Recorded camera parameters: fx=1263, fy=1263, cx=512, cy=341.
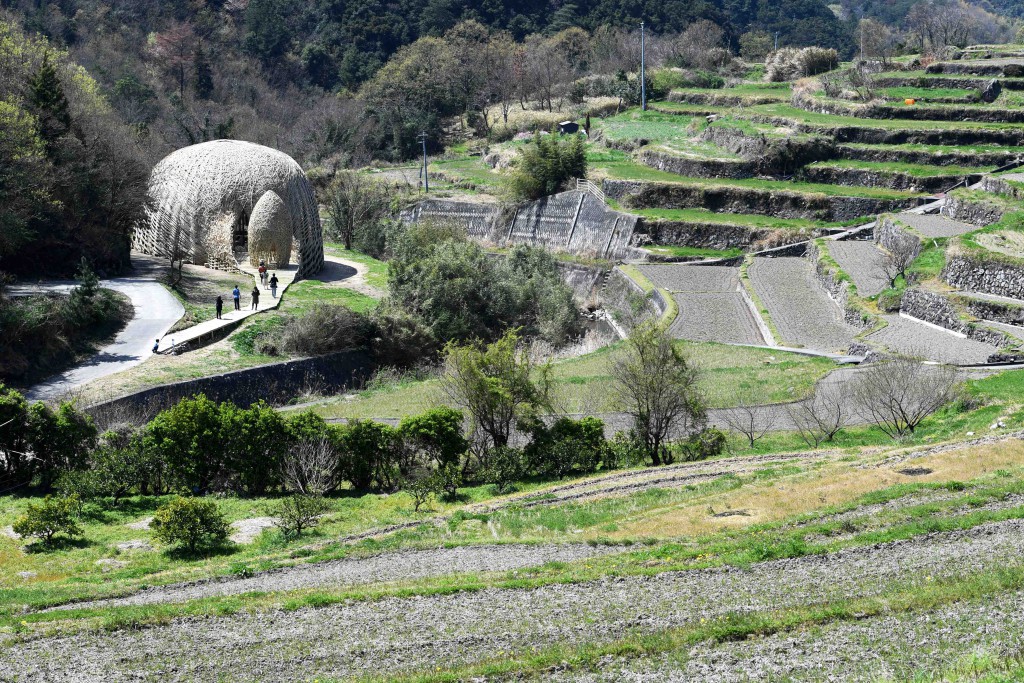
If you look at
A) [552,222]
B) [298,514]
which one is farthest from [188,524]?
[552,222]

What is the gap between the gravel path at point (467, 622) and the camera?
46.3ft

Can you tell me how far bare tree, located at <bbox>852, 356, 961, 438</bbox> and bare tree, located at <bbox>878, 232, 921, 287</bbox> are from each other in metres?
13.4

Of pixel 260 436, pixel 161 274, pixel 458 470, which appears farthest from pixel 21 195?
pixel 458 470

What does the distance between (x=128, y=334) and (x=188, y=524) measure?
1554 cm

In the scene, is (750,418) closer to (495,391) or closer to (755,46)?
(495,391)

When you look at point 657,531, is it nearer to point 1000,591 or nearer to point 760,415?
point 1000,591

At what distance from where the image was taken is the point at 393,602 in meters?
16.0

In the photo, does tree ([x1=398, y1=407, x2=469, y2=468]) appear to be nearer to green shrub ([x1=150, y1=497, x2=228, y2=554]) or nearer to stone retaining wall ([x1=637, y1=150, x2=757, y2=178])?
green shrub ([x1=150, y1=497, x2=228, y2=554])

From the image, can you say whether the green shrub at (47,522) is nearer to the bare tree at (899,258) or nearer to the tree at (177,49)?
the bare tree at (899,258)

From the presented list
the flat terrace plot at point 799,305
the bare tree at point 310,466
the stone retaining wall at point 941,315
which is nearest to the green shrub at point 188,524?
the bare tree at point 310,466

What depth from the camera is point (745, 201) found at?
54219mm

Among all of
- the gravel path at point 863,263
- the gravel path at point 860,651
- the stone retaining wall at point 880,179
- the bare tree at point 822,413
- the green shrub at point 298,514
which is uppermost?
the gravel path at point 860,651

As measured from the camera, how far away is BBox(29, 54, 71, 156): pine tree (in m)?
39.4

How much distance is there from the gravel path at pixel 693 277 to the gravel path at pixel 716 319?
97 cm
